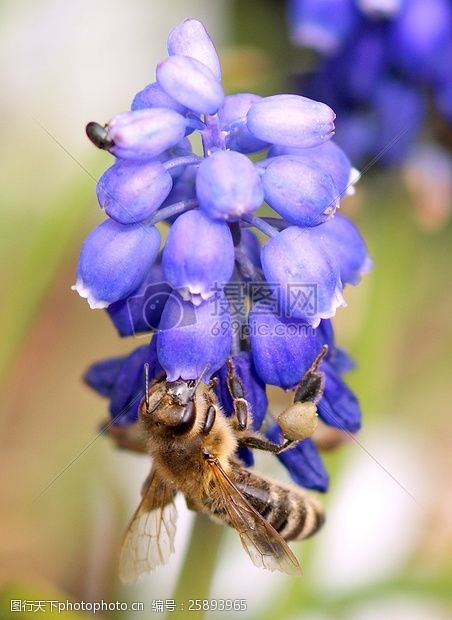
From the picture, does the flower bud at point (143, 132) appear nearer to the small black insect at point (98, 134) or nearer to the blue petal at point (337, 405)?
the small black insect at point (98, 134)

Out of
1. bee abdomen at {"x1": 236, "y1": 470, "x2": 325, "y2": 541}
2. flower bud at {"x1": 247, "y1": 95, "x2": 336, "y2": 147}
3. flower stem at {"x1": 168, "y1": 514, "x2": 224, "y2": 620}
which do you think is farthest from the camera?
flower stem at {"x1": 168, "y1": 514, "x2": 224, "y2": 620}

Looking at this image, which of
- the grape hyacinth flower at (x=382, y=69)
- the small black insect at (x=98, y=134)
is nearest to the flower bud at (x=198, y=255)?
the small black insect at (x=98, y=134)

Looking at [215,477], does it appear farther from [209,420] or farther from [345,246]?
[345,246]

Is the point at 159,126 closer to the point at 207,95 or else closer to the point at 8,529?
the point at 207,95

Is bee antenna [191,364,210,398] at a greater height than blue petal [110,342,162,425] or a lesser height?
greater

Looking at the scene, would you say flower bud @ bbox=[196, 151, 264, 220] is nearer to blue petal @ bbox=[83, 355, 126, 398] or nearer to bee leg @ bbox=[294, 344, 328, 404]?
bee leg @ bbox=[294, 344, 328, 404]

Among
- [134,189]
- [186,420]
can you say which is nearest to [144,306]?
[186,420]

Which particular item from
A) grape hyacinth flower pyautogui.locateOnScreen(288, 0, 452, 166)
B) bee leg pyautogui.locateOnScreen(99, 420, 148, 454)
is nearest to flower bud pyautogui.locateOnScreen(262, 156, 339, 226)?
bee leg pyautogui.locateOnScreen(99, 420, 148, 454)
